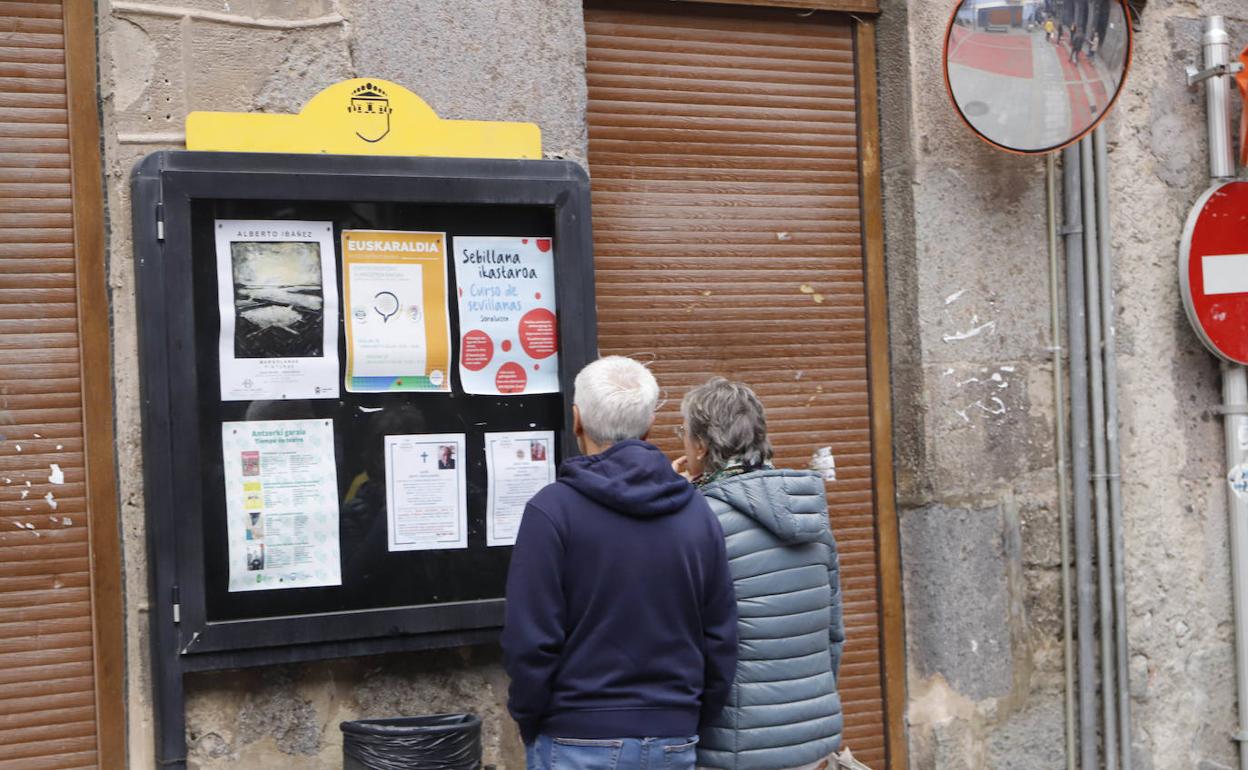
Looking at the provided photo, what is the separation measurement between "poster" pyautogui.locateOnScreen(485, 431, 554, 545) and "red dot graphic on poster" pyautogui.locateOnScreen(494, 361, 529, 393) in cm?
14

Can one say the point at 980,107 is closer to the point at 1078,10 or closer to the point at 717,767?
the point at 1078,10

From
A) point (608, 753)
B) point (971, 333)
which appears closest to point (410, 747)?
point (608, 753)

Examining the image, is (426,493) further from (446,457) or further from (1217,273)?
(1217,273)

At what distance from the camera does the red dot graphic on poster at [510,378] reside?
158 inches

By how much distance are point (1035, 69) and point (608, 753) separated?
124 inches

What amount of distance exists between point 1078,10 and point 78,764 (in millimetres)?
4219

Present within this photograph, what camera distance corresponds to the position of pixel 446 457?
155 inches

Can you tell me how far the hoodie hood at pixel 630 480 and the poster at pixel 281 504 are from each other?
1003 millimetres

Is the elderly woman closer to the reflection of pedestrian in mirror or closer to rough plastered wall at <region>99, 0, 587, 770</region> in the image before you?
the reflection of pedestrian in mirror

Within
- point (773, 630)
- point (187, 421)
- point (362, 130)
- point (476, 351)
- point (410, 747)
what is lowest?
point (410, 747)

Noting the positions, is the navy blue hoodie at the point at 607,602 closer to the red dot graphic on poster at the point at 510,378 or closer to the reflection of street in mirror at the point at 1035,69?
the red dot graphic on poster at the point at 510,378

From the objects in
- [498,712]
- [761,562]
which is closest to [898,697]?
[498,712]

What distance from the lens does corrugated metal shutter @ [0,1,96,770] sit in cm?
369

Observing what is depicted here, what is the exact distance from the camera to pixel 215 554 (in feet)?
12.0
